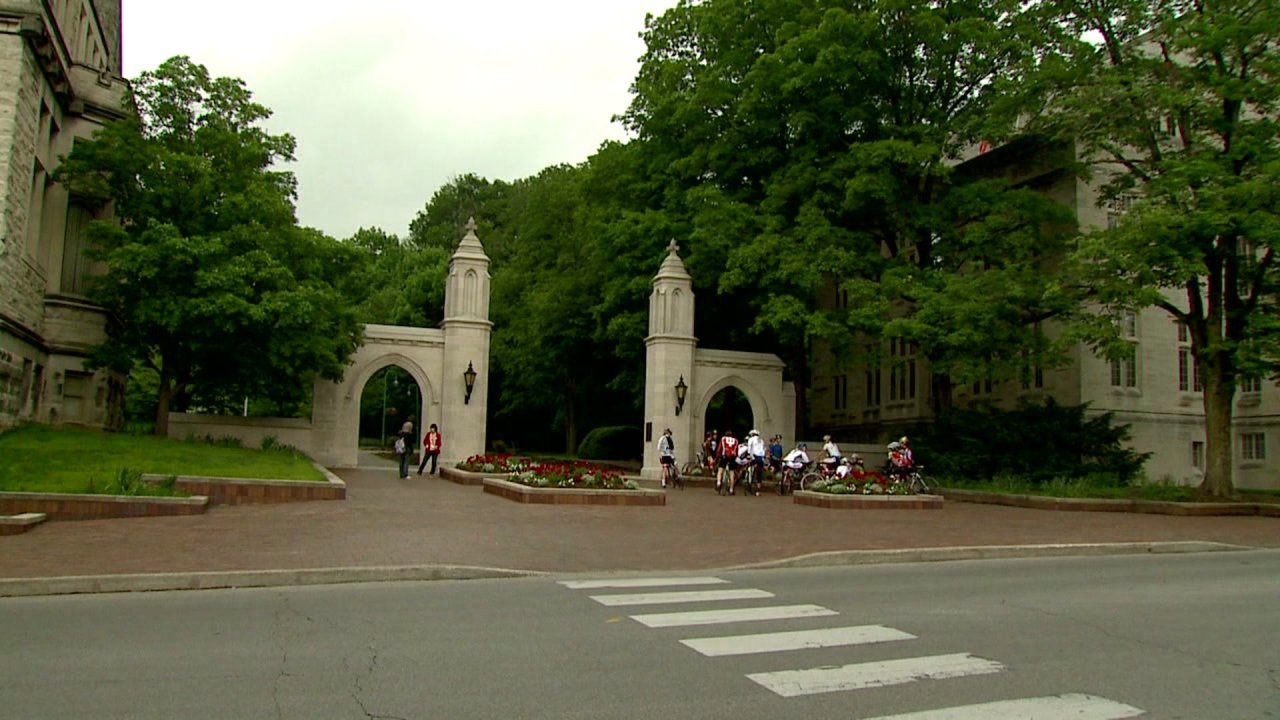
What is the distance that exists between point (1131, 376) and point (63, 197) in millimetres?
34747

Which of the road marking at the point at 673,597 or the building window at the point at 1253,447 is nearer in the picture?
the road marking at the point at 673,597

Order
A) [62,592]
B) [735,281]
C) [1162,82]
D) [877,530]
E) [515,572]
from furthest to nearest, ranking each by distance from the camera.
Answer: [735,281] < [1162,82] < [877,530] < [515,572] < [62,592]

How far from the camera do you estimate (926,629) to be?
8.86 metres

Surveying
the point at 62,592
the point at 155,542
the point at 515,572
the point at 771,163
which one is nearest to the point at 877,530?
the point at 515,572

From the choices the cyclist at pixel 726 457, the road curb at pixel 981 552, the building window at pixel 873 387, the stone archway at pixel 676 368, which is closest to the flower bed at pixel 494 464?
the cyclist at pixel 726 457

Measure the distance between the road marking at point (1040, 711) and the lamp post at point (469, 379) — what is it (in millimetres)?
28353

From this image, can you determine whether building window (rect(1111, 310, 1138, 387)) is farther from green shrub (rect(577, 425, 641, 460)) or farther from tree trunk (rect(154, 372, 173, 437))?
Result: tree trunk (rect(154, 372, 173, 437))

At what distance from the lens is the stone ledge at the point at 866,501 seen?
23125 mm

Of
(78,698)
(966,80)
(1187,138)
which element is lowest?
(78,698)

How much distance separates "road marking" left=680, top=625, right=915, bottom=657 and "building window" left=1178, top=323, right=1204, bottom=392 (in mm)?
34003

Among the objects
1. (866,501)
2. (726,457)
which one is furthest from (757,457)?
(866,501)

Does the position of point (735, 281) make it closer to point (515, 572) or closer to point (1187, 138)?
point (1187, 138)

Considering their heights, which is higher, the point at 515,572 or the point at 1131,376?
the point at 1131,376

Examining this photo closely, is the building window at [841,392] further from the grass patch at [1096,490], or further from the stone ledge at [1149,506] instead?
the stone ledge at [1149,506]
